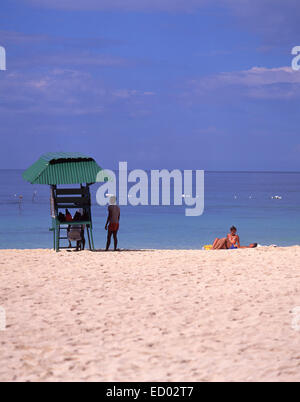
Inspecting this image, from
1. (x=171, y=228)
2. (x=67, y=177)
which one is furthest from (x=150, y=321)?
(x=171, y=228)

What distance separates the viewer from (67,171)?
475 inches

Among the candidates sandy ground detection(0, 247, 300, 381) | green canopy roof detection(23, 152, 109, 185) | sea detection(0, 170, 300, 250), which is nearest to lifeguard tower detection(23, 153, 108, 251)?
green canopy roof detection(23, 152, 109, 185)

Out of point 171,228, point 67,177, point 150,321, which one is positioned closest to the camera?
point 150,321

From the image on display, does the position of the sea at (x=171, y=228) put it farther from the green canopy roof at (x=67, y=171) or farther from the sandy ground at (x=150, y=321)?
the sandy ground at (x=150, y=321)

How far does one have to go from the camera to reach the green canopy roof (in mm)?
11852

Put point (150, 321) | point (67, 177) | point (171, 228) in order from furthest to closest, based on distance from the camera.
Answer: point (171, 228) → point (67, 177) → point (150, 321)

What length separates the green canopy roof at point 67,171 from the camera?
11.9 metres

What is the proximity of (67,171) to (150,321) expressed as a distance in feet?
21.7

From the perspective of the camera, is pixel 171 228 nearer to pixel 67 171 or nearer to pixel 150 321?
pixel 67 171

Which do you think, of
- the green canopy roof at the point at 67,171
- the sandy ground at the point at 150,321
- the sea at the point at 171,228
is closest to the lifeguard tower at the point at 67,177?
the green canopy roof at the point at 67,171

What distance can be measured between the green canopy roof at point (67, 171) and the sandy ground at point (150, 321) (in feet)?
7.83

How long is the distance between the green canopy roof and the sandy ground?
239 cm
